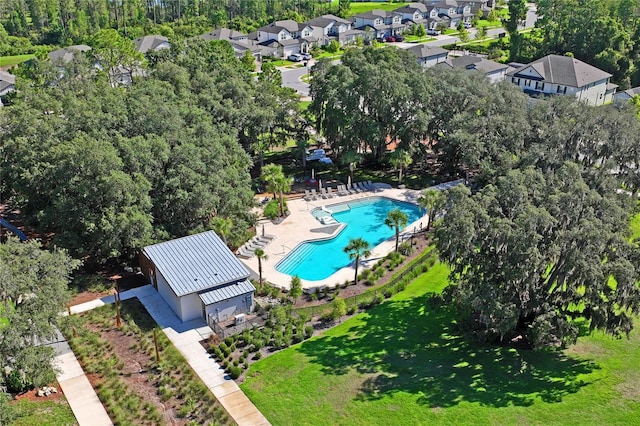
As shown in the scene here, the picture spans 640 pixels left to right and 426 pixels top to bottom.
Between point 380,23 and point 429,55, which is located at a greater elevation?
point 380,23

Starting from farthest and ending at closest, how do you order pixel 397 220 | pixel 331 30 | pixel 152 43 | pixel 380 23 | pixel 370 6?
pixel 370 6, pixel 380 23, pixel 331 30, pixel 152 43, pixel 397 220

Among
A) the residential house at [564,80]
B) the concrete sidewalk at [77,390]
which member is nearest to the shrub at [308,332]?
the concrete sidewalk at [77,390]

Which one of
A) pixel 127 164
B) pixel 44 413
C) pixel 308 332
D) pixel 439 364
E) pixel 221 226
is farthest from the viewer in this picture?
pixel 221 226

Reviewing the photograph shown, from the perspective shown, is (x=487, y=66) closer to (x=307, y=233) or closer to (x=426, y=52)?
(x=426, y=52)

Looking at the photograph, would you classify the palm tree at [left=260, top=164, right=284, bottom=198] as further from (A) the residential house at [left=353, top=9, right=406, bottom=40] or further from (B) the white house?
(A) the residential house at [left=353, top=9, right=406, bottom=40]

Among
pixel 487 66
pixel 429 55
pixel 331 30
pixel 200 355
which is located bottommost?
pixel 200 355

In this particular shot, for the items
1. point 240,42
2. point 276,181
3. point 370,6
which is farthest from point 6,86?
point 370,6

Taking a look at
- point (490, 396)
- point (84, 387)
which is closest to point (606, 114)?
point (490, 396)
